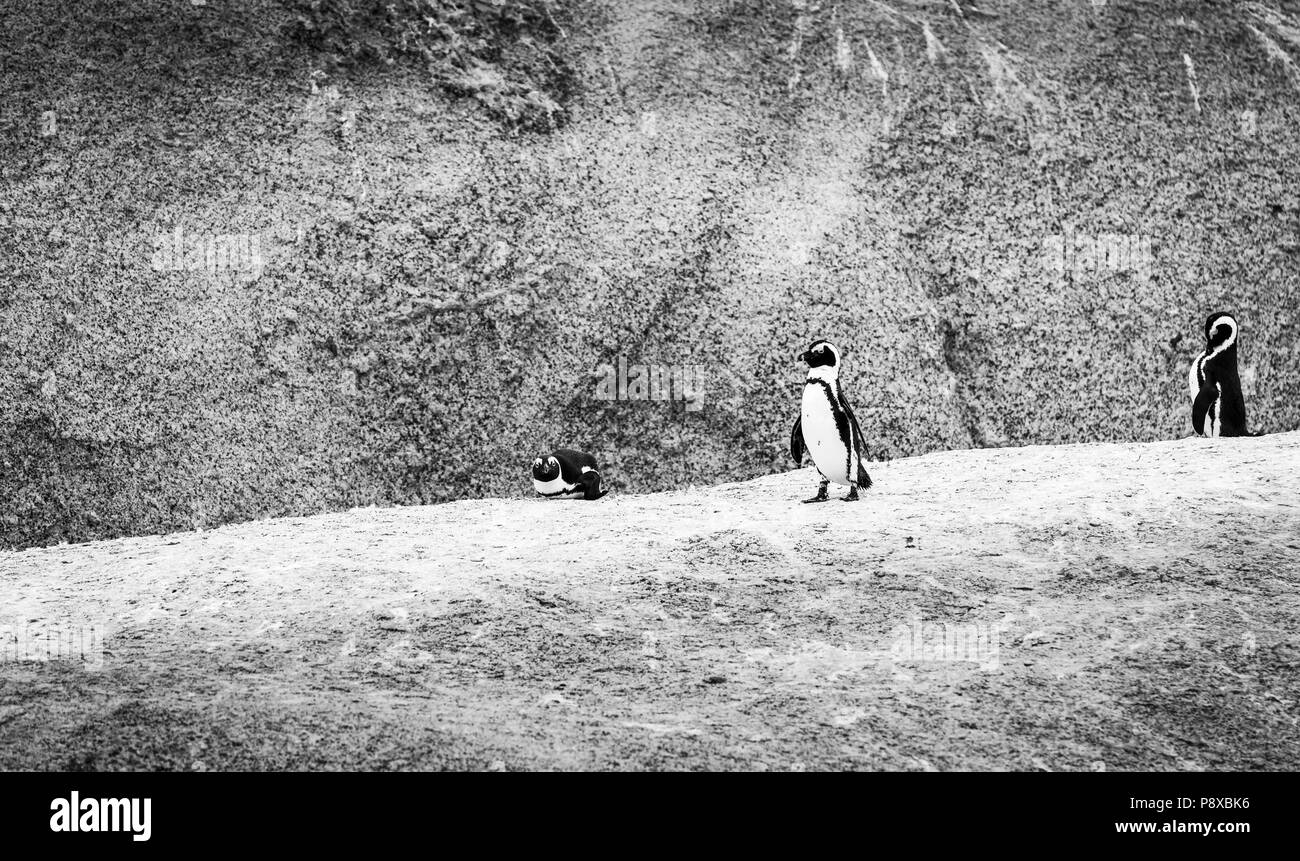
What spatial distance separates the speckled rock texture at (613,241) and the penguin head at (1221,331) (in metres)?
0.87

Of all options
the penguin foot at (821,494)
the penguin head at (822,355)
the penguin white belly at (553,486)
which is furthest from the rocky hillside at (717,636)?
the penguin white belly at (553,486)

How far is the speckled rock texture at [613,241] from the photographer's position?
8656mm

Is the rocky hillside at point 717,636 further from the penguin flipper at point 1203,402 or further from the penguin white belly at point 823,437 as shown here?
the penguin flipper at point 1203,402

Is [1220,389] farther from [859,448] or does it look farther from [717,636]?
[717,636]

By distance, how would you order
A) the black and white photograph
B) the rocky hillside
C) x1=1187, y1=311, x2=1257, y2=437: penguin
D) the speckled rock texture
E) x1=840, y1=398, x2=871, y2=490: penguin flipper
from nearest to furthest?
the rocky hillside → the black and white photograph → x1=840, y1=398, x2=871, y2=490: penguin flipper → the speckled rock texture → x1=1187, y1=311, x2=1257, y2=437: penguin

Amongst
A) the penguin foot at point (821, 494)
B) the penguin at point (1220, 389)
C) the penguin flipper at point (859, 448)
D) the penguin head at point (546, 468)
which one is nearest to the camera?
the penguin foot at point (821, 494)

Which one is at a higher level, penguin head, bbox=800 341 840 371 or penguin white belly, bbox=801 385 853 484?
penguin head, bbox=800 341 840 371

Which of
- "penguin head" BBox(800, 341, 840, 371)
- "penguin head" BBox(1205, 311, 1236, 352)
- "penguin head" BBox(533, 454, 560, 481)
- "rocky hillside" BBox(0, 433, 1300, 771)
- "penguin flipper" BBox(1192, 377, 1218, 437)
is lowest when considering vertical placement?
"rocky hillside" BBox(0, 433, 1300, 771)

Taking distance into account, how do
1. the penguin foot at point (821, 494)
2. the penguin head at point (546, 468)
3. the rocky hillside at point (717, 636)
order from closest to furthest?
the rocky hillside at point (717, 636), the penguin foot at point (821, 494), the penguin head at point (546, 468)

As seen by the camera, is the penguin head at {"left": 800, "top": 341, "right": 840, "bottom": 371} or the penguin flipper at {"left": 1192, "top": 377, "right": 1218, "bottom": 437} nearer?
the penguin head at {"left": 800, "top": 341, "right": 840, "bottom": 371}

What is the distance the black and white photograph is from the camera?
5043mm

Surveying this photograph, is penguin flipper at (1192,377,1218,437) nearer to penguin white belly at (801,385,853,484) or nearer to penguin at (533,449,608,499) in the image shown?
penguin white belly at (801,385,853,484)

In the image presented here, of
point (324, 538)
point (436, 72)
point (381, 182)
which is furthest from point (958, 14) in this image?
point (324, 538)

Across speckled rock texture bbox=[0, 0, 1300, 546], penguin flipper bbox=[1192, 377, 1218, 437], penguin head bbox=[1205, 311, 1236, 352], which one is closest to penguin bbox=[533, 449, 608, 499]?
speckled rock texture bbox=[0, 0, 1300, 546]
